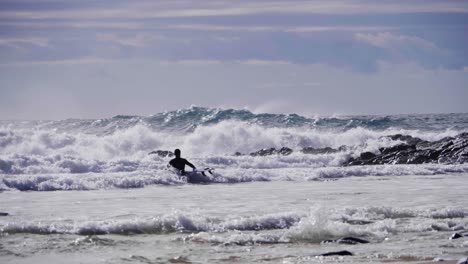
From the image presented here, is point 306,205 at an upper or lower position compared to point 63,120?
lower

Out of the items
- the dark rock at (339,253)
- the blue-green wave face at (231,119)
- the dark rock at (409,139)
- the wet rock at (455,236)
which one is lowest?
the dark rock at (339,253)

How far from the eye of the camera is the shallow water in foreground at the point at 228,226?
10.8 metres

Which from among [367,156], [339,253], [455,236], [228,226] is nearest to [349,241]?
[339,253]

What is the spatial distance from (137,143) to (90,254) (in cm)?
3204

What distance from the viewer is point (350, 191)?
19.5 metres

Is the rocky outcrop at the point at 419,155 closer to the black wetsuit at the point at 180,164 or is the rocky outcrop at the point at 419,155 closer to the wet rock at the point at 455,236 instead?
the black wetsuit at the point at 180,164

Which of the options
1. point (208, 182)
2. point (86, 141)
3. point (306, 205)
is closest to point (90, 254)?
point (306, 205)

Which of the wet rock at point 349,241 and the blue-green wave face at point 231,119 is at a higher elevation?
the blue-green wave face at point 231,119

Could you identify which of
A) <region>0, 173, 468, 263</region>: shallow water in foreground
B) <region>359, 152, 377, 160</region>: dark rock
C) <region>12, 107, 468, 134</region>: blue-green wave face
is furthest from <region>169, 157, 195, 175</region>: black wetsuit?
<region>12, 107, 468, 134</region>: blue-green wave face

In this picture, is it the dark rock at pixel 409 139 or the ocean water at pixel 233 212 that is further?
the dark rock at pixel 409 139

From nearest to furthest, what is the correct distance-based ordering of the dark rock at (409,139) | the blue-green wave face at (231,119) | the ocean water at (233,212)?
1. the ocean water at (233,212)
2. the dark rock at (409,139)
3. the blue-green wave face at (231,119)

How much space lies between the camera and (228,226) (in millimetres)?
13094

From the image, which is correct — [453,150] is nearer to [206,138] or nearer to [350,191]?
[350,191]

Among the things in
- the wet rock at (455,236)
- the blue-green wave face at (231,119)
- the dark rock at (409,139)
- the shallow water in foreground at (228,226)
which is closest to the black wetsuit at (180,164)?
the shallow water in foreground at (228,226)
